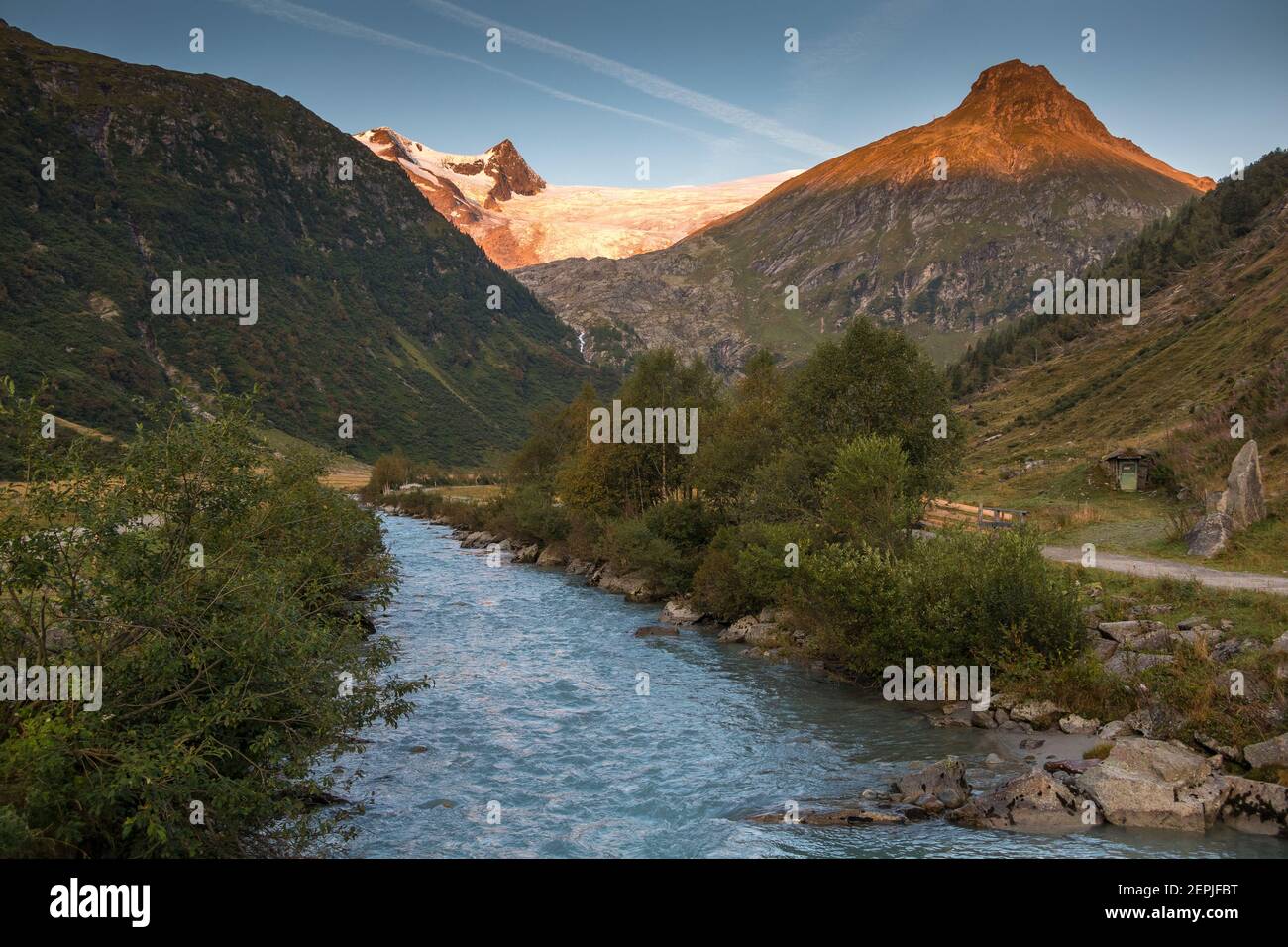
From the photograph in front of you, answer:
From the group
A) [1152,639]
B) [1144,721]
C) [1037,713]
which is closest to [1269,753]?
[1144,721]

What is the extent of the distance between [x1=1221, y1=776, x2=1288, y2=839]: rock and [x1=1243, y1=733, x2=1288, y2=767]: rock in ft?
3.69

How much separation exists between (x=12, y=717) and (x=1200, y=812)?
21822 mm

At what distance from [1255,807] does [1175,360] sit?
233 feet

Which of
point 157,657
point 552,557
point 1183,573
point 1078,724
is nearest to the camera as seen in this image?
point 157,657

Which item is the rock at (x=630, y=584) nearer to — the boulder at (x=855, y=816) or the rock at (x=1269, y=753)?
the boulder at (x=855, y=816)

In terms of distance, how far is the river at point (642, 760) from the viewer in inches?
707

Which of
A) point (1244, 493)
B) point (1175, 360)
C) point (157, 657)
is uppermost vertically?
point (1175, 360)

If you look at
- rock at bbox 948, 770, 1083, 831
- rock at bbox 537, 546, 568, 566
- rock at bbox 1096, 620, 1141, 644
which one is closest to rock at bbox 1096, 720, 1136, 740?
rock at bbox 1096, 620, 1141, 644

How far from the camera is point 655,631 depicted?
44.2 meters

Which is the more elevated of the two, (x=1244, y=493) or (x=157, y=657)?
(x=1244, y=493)

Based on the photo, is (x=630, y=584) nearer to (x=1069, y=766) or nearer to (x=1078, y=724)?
(x=1078, y=724)

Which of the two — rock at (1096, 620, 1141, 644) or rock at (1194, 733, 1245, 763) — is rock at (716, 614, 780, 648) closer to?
rock at (1096, 620, 1141, 644)

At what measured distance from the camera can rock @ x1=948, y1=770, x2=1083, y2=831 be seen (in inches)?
715
